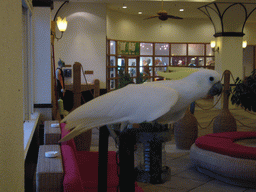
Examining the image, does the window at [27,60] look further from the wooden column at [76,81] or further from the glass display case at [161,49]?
the glass display case at [161,49]

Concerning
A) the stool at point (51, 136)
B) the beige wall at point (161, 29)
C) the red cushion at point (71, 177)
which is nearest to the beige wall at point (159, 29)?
the beige wall at point (161, 29)

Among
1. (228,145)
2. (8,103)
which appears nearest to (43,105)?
(228,145)

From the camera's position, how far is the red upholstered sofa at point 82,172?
2375mm

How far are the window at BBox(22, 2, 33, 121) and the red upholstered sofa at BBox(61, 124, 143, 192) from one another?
1.74m

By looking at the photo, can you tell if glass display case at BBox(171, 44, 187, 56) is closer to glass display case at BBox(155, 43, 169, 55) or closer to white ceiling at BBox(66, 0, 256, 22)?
glass display case at BBox(155, 43, 169, 55)

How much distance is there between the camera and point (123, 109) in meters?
1.05

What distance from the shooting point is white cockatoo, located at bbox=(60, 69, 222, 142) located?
1023 millimetres

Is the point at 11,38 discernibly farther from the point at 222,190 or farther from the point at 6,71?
the point at 222,190

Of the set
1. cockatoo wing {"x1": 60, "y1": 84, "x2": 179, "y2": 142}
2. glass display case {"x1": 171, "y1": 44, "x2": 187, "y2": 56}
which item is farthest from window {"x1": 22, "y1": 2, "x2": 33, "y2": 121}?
glass display case {"x1": 171, "y1": 44, "x2": 187, "y2": 56}

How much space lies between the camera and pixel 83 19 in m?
11.4

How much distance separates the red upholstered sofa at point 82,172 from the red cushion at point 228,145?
141cm

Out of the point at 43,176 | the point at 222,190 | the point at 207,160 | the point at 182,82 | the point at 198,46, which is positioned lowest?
the point at 222,190

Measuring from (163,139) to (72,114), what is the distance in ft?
1.01

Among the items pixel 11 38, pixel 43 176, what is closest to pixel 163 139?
A: pixel 11 38
